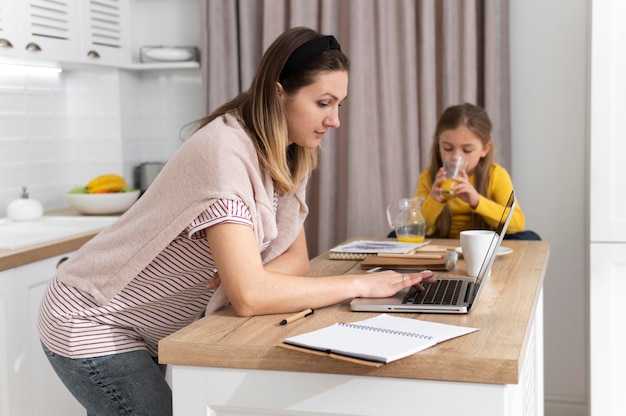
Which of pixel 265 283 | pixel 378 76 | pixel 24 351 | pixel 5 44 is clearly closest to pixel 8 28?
pixel 5 44

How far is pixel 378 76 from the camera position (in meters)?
3.74

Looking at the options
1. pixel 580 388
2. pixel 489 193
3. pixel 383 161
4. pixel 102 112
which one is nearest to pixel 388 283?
pixel 489 193

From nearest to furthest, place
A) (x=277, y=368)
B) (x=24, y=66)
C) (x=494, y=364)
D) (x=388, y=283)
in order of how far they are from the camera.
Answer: (x=494, y=364)
(x=277, y=368)
(x=388, y=283)
(x=24, y=66)

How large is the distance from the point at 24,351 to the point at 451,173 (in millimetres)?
1617

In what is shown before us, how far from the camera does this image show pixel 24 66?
364 centimetres

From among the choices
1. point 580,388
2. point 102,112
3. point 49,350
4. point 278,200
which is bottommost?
point 580,388

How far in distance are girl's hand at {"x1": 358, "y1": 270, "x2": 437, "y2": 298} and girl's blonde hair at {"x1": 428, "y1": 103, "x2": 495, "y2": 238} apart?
1.40 meters

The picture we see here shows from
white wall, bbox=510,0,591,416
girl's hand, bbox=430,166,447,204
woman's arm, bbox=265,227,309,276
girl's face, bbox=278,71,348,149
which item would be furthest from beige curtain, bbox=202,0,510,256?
girl's face, bbox=278,71,348,149

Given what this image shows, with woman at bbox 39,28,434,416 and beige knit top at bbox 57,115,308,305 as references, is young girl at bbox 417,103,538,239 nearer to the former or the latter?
woman at bbox 39,28,434,416

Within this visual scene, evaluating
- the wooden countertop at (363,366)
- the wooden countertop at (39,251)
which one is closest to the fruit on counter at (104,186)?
the wooden countertop at (39,251)

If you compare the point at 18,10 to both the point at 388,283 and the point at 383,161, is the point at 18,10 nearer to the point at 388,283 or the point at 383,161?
the point at 383,161

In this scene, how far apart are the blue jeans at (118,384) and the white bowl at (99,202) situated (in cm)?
190
